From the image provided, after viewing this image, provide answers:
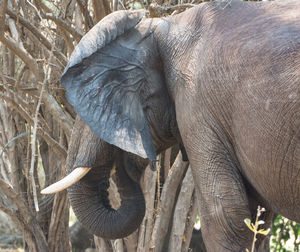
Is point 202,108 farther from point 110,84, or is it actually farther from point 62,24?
point 62,24

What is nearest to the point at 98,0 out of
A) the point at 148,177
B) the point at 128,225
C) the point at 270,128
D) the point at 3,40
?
the point at 3,40

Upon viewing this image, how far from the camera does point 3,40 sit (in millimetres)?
4824

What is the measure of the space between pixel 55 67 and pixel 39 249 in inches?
66.0

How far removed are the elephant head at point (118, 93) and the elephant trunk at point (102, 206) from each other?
11 cm

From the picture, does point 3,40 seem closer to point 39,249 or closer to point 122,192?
point 122,192

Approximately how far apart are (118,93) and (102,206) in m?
0.76

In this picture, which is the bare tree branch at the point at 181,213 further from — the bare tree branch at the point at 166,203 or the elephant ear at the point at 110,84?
the elephant ear at the point at 110,84

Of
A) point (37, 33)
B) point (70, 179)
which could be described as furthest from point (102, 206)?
point (37, 33)

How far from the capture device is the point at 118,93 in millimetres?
3963

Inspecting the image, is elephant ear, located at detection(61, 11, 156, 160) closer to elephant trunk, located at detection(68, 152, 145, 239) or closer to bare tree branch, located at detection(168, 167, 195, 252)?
elephant trunk, located at detection(68, 152, 145, 239)

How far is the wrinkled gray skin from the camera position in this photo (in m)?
3.36

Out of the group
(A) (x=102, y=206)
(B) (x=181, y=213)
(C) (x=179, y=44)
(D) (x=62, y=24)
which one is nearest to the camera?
(C) (x=179, y=44)

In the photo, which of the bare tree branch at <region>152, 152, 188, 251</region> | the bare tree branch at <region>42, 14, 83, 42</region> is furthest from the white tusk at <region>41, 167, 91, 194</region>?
the bare tree branch at <region>152, 152, 188, 251</region>

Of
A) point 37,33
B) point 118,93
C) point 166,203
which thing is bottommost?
point 166,203
